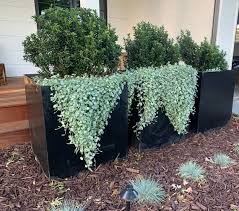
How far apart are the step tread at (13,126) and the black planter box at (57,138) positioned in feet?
1.40

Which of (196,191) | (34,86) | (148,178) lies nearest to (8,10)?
(34,86)

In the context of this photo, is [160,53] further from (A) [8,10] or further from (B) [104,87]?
(A) [8,10]

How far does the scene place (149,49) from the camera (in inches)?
111

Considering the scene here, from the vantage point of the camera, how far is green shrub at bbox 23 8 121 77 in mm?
2154

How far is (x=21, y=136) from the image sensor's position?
2.87 meters

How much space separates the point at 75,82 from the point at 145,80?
79 cm

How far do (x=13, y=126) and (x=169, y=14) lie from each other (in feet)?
12.0

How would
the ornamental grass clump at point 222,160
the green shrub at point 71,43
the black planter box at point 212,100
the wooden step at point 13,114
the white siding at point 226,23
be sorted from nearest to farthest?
the green shrub at point 71,43
the ornamental grass clump at point 222,160
the wooden step at point 13,114
the black planter box at point 212,100
the white siding at point 226,23

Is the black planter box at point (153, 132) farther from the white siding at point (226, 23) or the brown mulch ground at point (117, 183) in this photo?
the white siding at point (226, 23)

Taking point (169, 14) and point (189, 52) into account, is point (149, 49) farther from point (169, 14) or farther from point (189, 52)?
point (169, 14)

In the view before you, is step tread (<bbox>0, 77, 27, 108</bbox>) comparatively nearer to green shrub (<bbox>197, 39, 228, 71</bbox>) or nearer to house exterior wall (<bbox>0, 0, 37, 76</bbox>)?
house exterior wall (<bbox>0, 0, 37, 76</bbox>)

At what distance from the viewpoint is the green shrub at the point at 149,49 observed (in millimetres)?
2781

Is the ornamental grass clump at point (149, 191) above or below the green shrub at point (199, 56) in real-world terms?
below

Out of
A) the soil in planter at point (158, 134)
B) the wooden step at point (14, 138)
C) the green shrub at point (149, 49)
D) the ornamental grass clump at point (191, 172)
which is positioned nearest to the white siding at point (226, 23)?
the green shrub at point (149, 49)
